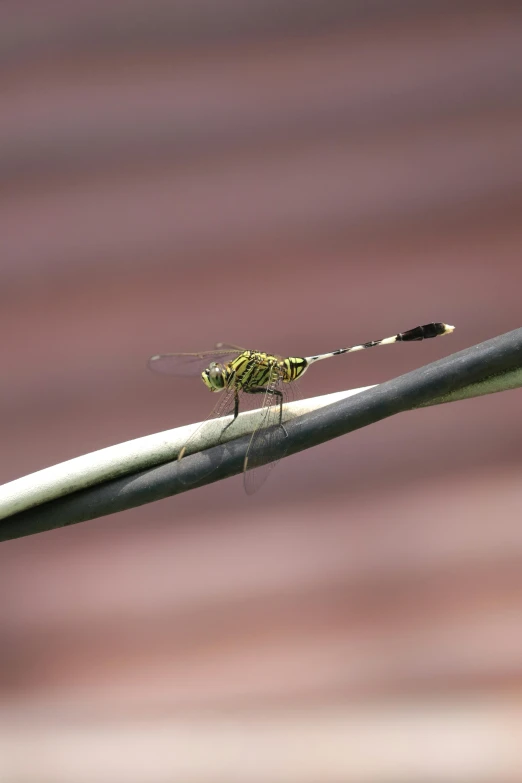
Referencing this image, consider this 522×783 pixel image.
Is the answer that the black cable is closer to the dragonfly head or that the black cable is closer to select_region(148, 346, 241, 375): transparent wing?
the dragonfly head

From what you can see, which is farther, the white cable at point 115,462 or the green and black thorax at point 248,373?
the green and black thorax at point 248,373

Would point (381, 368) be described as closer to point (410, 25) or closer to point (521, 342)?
point (410, 25)

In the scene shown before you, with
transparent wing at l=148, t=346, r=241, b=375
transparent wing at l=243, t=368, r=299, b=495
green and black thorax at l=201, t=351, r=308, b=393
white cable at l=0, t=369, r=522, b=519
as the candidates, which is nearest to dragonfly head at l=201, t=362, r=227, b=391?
green and black thorax at l=201, t=351, r=308, b=393

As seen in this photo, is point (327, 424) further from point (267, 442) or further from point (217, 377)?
point (217, 377)

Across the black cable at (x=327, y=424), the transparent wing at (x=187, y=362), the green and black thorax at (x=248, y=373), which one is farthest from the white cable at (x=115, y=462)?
the transparent wing at (x=187, y=362)

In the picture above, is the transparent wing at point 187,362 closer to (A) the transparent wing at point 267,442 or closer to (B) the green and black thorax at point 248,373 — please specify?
(B) the green and black thorax at point 248,373

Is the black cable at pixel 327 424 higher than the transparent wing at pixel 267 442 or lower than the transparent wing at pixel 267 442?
lower
